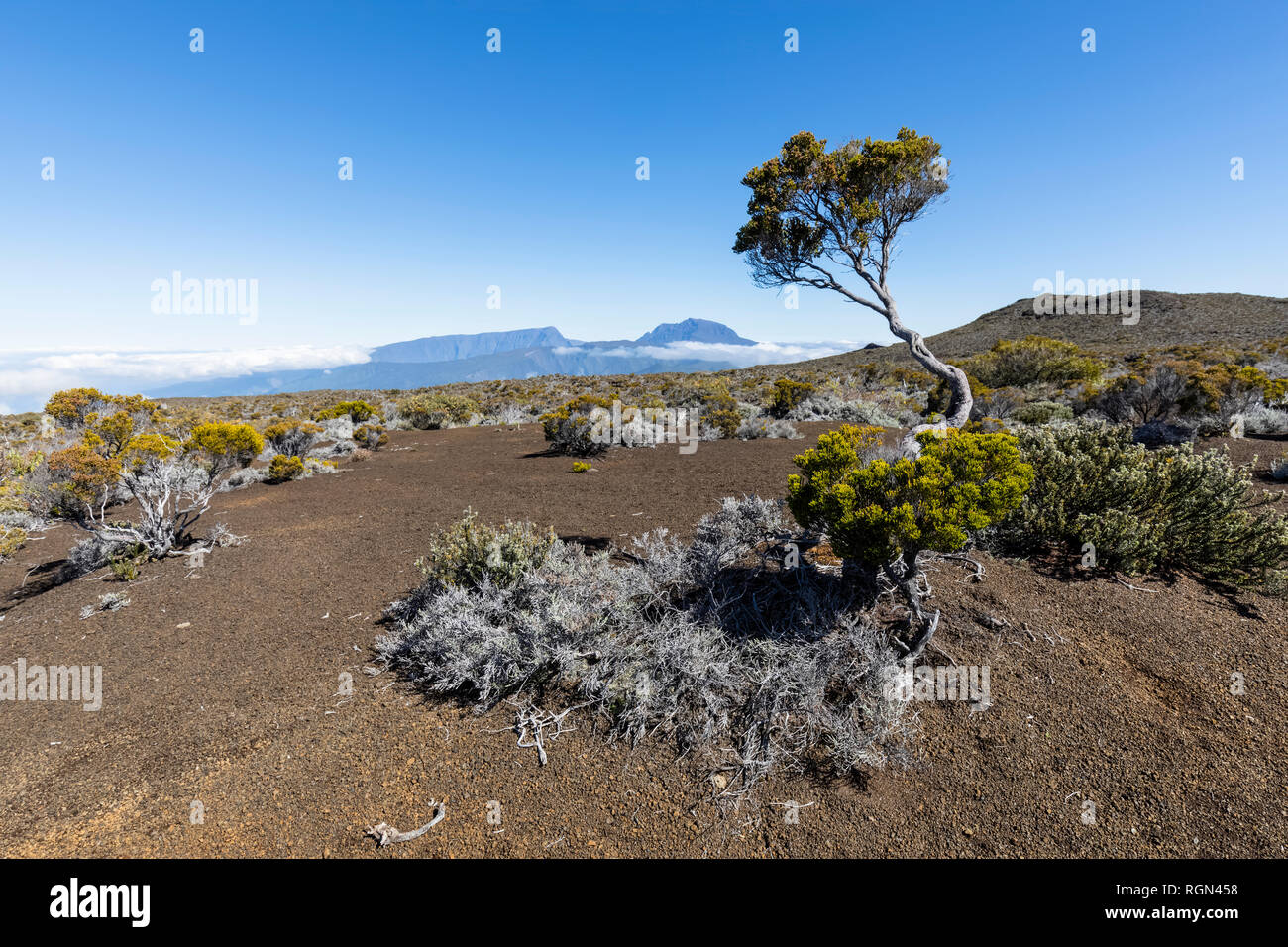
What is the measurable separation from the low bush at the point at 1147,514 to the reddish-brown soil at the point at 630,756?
0.37 meters

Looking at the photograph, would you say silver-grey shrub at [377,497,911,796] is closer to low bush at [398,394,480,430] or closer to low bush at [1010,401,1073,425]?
low bush at [1010,401,1073,425]

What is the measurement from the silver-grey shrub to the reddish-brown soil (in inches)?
9.0

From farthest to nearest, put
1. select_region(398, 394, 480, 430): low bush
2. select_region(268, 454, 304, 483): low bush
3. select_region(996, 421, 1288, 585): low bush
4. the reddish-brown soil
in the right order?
1. select_region(398, 394, 480, 430): low bush
2. select_region(268, 454, 304, 483): low bush
3. select_region(996, 421, 1288, 585): low bush
4. the reddish-brown soil

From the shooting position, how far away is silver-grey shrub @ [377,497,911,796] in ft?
11.5

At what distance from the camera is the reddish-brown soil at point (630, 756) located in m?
2.90

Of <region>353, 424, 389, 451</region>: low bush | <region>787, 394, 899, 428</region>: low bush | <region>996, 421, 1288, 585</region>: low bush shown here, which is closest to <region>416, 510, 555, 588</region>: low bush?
<region>996, 421, 1288, 585</region>: low bush

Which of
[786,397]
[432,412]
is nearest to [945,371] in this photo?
[786,397]

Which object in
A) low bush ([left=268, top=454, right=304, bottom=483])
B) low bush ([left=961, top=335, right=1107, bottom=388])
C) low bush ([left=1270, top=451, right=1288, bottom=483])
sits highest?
low bush ([left=961, top=335, right=1107, bottom=388])

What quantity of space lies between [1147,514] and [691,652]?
17.1 ft

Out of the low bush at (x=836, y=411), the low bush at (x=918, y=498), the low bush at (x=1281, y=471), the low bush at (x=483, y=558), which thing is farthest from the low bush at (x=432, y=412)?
the low bush at (x=1281, y=471)

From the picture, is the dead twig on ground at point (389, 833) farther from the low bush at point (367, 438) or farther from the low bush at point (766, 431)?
the low bush at point (367, 438)

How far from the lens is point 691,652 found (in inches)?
154

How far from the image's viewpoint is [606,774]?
11.0 feet
